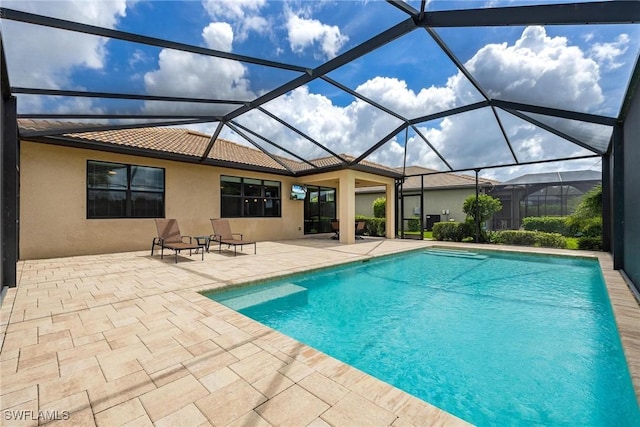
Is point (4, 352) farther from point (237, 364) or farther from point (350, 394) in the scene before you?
point (350, 394)

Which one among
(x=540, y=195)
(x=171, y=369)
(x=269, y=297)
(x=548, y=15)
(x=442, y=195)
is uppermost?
(x=548, y=15)

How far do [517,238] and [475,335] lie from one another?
1035 cm

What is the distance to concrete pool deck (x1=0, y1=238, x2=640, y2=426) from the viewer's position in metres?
1.89

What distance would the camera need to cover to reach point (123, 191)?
9312 mm

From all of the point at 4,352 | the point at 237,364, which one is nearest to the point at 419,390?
the point at 237,364

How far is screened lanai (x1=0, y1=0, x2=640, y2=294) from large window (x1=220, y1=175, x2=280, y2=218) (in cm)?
383

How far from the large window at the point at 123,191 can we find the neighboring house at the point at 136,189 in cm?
3

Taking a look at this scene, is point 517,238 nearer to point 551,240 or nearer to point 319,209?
point 551,240

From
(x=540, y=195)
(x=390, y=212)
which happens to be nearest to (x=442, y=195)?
(x=540, y=195)

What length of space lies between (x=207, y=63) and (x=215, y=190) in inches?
279

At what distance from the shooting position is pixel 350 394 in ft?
6.89

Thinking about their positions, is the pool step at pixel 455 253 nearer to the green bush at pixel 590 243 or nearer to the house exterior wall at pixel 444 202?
the green bush at pixel 590 243

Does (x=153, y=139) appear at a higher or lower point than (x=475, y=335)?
higher

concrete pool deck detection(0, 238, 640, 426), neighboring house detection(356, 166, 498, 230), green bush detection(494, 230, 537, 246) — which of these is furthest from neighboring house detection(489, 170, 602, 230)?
concrete pool deck detection(0, 238, 640, 426)
